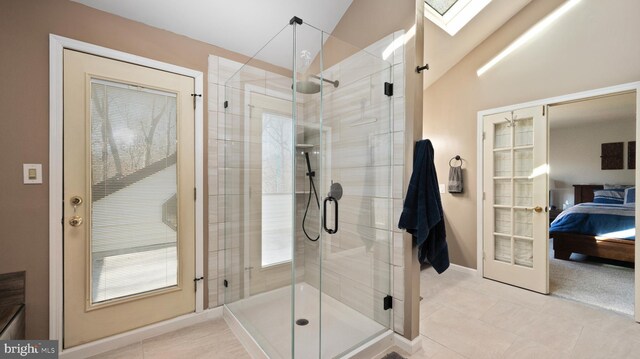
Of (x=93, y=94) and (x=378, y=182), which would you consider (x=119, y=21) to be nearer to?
(x=93, y=94)

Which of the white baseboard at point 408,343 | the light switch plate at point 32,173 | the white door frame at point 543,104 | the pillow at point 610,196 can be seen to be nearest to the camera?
the light switch plate at point 32,173

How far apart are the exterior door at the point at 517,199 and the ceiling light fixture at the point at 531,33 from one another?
2.11ft

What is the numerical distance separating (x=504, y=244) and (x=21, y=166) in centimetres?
445

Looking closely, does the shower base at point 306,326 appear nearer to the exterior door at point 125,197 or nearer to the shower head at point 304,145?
the exterior door at point 125,197

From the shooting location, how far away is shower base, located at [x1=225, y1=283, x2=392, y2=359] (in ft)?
5.64

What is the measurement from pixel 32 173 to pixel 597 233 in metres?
5.99

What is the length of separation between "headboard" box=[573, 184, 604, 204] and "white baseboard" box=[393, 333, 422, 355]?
6.70 m

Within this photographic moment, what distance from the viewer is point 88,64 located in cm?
180

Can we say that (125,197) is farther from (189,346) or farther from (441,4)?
(441,4)

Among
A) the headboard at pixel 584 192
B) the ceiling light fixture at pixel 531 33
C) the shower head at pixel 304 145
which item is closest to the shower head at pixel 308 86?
the shower head at pixel 304 145

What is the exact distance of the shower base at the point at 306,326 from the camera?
5.64 ft

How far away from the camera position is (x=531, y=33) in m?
2.96

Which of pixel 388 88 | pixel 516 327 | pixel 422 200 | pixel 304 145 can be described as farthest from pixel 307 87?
pixel 516 327

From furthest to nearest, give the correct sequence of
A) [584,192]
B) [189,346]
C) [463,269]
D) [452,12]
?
[584,192], [463,269], [452,12], [189,346]
